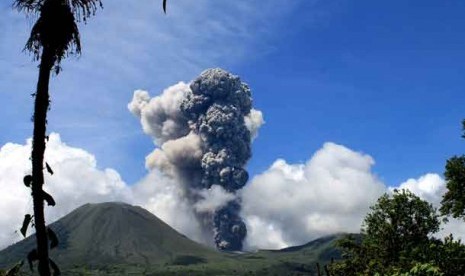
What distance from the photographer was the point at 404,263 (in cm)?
5200

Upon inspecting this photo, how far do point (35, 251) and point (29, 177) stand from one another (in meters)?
1.31

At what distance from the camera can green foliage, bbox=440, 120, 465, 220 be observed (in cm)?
4847

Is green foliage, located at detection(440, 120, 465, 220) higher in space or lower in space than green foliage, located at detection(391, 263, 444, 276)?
higher

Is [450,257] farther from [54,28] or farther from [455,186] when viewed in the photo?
[54,28]

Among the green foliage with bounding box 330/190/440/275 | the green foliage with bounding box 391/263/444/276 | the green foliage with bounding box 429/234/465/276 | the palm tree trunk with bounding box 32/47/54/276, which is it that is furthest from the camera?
the green foliage with bounding box 330/190/440/275

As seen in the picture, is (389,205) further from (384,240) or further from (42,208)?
(42,208)

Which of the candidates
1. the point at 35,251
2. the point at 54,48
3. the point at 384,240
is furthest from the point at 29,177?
the point at 384,240

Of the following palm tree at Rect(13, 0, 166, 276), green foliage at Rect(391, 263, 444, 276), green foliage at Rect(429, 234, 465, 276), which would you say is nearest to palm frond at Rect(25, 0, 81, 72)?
palm tree at Rect(13, 0, 166, 276)

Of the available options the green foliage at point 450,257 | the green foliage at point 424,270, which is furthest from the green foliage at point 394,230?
the green foliage at point 424,270

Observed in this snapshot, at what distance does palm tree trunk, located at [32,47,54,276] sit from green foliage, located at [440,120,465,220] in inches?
1732

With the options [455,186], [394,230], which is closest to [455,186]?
[455,186]

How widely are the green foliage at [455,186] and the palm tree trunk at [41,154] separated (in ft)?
144

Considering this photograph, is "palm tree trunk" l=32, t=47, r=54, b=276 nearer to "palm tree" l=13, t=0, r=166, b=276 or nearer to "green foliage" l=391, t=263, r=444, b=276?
"palm tree" l=13, t=0, r=166, b=276

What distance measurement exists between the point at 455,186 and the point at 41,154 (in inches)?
1757
